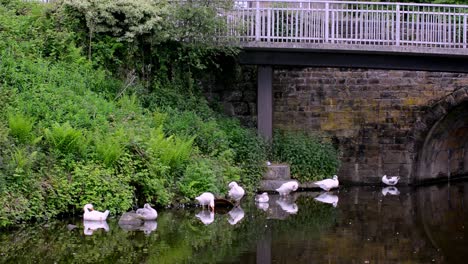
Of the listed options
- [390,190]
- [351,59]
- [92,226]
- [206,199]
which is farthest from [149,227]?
[390,190]

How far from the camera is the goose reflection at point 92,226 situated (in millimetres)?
15461

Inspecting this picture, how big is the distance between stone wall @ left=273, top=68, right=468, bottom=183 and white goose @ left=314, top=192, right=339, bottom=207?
11.6ft

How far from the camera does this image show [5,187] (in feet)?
51.8

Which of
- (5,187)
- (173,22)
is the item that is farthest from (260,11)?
(5,187)

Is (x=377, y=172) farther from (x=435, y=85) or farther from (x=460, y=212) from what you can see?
(x=460, y=212)

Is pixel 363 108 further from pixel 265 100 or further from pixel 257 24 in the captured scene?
pixel 257 24

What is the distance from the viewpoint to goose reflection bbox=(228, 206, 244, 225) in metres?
17.2

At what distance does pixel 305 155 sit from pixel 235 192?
16.4 feet

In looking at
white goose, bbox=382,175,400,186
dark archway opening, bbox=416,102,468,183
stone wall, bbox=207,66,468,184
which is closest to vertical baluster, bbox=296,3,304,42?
stone wall, bbox=207,66,468,184

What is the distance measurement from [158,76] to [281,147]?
3630 millimetres

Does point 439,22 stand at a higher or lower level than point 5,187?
higher

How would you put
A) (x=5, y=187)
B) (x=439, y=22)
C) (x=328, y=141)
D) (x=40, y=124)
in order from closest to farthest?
(x=5, y=187) < (x=40, y=124) < (x=439, y=22) < (x=328, y=141)

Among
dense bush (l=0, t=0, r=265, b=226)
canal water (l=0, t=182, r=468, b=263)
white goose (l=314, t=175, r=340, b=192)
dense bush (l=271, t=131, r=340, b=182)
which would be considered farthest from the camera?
dense bush (l=271, t=131, r=340, b=182)

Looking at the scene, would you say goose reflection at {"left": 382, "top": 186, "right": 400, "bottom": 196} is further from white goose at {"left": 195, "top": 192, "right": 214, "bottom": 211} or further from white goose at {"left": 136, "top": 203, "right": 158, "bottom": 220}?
white goose at {"left": 136, "top": 203, "right": 158, "bottom": 220}
